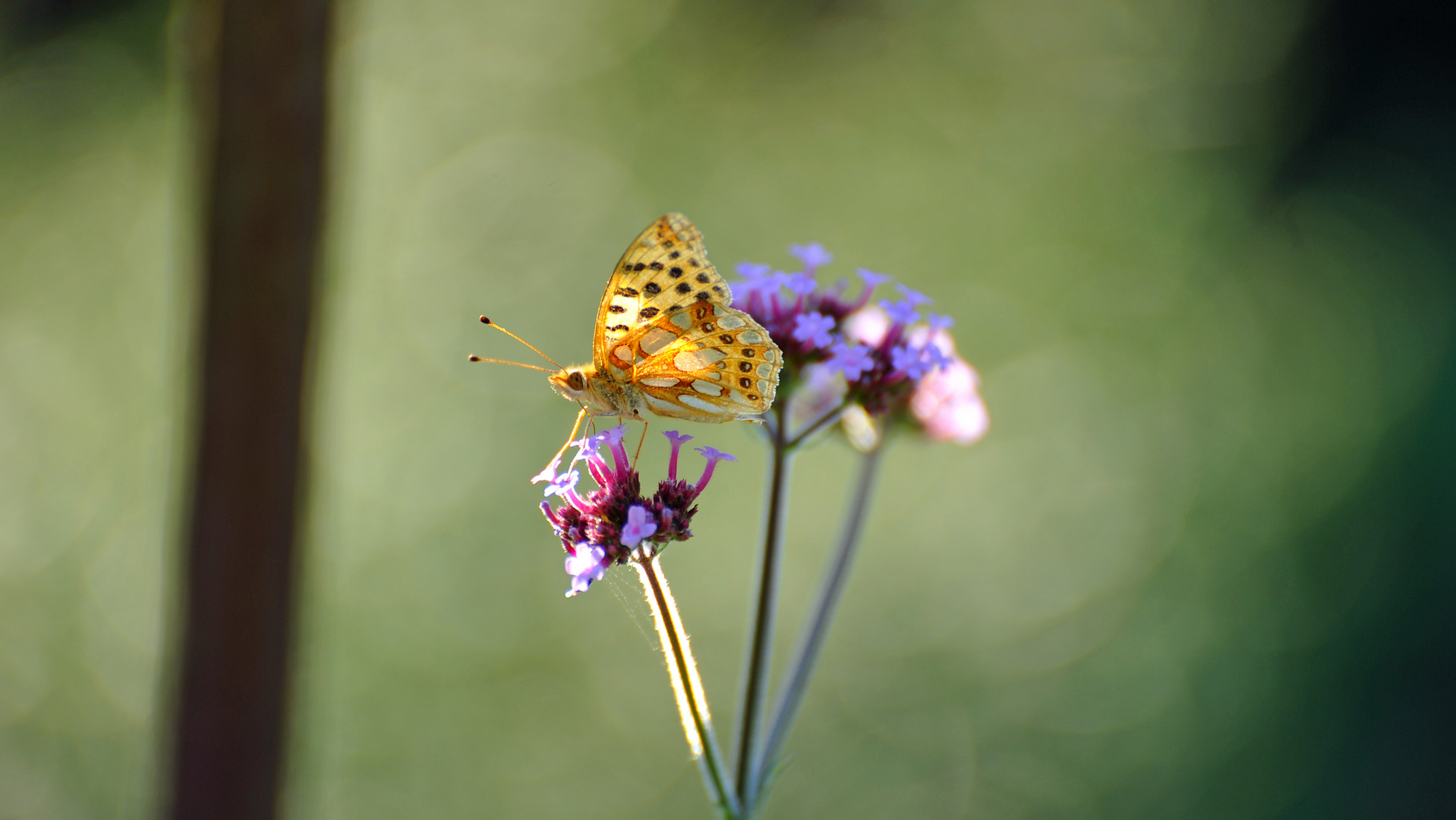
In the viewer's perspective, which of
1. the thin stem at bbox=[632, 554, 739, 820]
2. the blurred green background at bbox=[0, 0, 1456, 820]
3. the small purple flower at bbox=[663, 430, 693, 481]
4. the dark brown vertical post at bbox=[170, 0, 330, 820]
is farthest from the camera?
the blurred green background at bbox=[0, 0, 1456, 820]

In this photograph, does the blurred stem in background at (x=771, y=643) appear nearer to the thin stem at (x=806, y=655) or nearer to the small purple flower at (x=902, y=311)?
the thin stem at (x=806, y=655)

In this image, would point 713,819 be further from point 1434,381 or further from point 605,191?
point 1434,381

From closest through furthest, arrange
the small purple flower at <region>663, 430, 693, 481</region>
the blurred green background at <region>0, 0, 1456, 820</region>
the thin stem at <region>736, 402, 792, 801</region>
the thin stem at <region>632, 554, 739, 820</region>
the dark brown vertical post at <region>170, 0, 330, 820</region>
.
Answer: the thin stem at <region>632, 554, 739, 820</region> < the thin stem at <region>736, 402, 792, 801</region> < the small purple flower at <region>663, 430, 693, 481</region> < the dark brown vertical post at <region>170, 0, 330, 820</region> < the blurred green background at <region>0, 0, 1456, 820</region>

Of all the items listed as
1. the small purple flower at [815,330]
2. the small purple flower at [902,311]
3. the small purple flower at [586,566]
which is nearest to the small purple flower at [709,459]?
the small purple flower at [586,566]

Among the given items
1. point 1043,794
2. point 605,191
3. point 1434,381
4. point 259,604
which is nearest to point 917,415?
point 259,604

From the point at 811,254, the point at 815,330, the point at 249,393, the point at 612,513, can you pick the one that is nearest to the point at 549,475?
the point at 612,513

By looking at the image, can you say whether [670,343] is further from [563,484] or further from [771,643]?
[771,643]

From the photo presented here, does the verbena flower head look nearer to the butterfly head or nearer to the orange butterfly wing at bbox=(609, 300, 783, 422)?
the orange butterfly wing at bbox=(609, 300, 783, 422)

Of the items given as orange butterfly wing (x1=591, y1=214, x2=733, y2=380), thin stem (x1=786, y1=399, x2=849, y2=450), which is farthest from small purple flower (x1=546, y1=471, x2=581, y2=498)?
thin stem (x1=786, y1=399, x2=849, y2=450)
